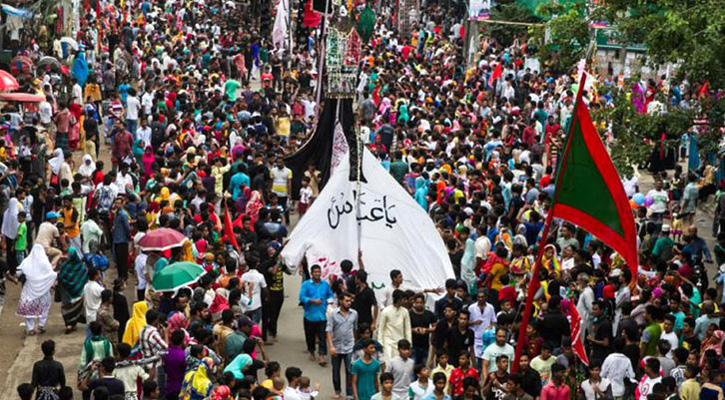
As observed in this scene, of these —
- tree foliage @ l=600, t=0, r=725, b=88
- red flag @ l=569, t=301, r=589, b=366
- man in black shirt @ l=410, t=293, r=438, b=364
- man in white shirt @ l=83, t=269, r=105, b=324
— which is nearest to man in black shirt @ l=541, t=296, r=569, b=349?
red flag @ l=569, t=301, r=589, b=366

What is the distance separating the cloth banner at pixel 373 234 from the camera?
17203 mm

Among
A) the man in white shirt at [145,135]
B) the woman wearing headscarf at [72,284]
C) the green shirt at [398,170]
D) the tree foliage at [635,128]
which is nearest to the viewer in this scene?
the woman wearing headscarf at [72,284]

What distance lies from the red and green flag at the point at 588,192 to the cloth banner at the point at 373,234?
12.6 ft

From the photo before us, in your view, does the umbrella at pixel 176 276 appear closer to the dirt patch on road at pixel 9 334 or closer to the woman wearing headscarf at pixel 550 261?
the dirt patch on road at pixel 9 334

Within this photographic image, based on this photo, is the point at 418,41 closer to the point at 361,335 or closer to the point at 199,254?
the point at 199,254

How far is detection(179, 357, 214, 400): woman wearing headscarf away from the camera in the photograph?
1380 centimetres

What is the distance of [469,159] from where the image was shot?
77.7ft

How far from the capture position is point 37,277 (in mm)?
17688

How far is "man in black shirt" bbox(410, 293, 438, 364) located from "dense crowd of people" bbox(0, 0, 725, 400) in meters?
0.02

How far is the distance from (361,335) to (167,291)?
228 cm

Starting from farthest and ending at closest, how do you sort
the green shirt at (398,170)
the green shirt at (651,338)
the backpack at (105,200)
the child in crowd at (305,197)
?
the green shirt at (398,170), the child in crowd at (305,197), the backpack at (105,200), the green shirt at (651,338)

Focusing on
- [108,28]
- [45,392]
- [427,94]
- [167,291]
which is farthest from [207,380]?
A: [108,28]

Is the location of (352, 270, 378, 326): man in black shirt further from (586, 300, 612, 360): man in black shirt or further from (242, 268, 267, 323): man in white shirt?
(586, 300, 612, 360): man in black shirt

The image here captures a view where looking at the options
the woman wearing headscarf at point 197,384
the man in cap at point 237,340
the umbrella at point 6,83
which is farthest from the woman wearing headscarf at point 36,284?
the umbrella at point 6,83
